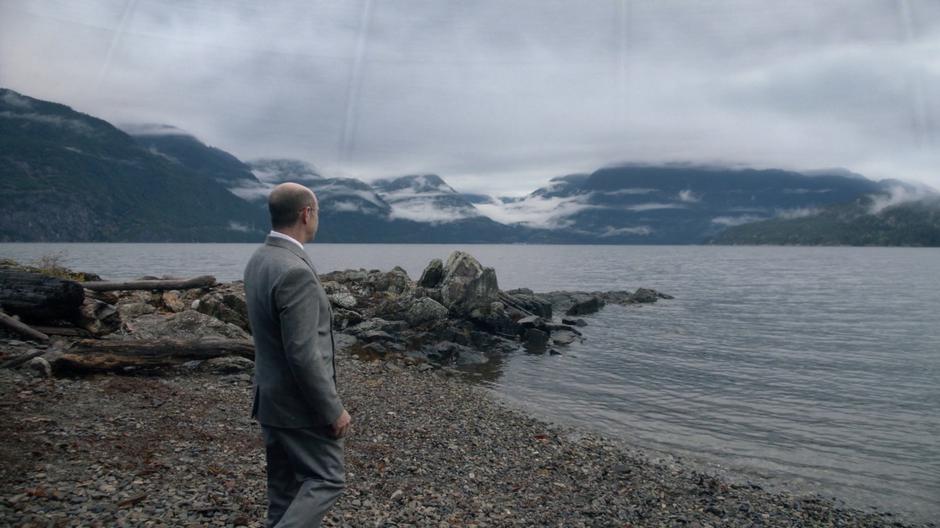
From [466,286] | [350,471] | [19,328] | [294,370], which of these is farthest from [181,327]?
[466,286]

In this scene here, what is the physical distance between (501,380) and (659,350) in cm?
1188

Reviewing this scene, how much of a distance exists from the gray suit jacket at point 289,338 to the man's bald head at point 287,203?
0.19 metres

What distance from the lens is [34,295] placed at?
14.8 meters

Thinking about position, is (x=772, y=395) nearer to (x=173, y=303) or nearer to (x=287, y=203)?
(x=287, y=203)

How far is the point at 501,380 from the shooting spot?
2264 cm

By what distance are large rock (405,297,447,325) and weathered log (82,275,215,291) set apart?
→ 31.9ft

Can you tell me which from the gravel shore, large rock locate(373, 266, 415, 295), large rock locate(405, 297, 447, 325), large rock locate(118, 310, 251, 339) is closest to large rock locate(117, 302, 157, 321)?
large rock locate(118, 310, 251, 339)

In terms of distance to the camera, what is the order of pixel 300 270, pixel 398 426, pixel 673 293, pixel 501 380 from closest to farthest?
pixel 300 270 < pixel 398 426 < pixel 501 380 < pixel 673 293

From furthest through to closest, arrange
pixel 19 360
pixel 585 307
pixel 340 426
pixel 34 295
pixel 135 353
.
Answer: pixel 585 307, pixel 34 295, pixel 135 353, pixel 19 360, pixel 340 426

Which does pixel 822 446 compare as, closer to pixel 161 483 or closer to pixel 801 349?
pixel 161 483

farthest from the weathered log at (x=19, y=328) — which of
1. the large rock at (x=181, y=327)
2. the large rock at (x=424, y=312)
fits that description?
the large rock at (x=424, y=312)

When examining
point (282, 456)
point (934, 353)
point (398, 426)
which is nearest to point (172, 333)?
point (398, 426)

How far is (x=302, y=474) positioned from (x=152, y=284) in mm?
21637

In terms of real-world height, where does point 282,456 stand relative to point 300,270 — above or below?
below
